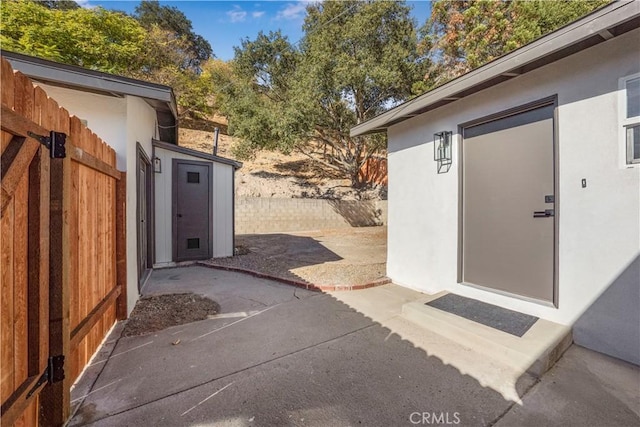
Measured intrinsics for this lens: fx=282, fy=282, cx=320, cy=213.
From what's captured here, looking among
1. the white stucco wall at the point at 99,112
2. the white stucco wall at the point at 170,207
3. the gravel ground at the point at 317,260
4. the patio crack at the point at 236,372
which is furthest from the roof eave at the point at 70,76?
the gravel ground at the point at 317,260

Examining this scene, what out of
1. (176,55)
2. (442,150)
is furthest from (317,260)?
(176,55)

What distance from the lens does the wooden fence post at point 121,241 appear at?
10.1 ft

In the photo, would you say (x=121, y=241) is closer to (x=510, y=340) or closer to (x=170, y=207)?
(x=170, y=207)

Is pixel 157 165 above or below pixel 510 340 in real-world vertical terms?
above

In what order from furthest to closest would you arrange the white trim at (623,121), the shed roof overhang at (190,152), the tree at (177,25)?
the tree at (177,25), the shed roof overhang at (190,152), the white trim at (623,121)

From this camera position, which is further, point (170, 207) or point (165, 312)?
point (170, 207)

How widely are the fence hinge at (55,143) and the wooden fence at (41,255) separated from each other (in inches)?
1.1

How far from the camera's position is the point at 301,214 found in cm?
1358

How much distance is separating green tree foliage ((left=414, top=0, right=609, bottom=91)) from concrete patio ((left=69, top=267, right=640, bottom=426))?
8895 millimetres

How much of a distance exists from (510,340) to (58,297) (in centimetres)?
331

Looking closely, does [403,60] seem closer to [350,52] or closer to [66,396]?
[350,52]

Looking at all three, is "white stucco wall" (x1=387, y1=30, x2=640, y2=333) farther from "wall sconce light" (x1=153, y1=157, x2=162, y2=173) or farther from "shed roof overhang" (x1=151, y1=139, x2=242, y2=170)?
"wall sconce light" (x1=153, y1=157, x2=162, y2=173)

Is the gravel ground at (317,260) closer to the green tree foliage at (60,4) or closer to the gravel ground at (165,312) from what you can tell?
the gravel ground at (165,312)

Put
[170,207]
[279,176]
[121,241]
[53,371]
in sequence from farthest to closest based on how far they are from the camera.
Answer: [279,176], [170,207], [121,241], [53,371]
